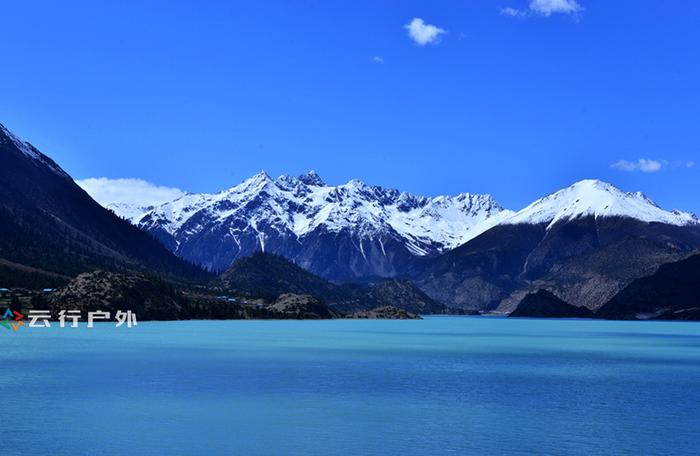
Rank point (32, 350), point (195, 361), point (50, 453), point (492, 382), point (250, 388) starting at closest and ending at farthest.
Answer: point (50, 453)
point (250, 388)
point (492, 382)
point (195, 361)
point (32, 350)

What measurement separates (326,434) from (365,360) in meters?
93.2

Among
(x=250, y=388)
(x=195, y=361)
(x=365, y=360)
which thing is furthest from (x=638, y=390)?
(x=195, y=361)

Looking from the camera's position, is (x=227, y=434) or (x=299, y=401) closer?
(x=227, y=434)

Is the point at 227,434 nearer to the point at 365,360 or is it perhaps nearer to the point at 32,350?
the point at 365,360

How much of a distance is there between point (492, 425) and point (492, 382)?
43.4m

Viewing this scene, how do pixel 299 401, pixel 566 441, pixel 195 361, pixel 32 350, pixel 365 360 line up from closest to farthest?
pixel 566 441
pixel 299 401
pixel 195 361
pixel 365 360
pixel 32 350

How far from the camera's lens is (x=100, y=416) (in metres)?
83.0

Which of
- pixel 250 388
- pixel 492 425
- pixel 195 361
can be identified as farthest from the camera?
pixel 195 361

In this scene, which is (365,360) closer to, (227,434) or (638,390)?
(638,390)

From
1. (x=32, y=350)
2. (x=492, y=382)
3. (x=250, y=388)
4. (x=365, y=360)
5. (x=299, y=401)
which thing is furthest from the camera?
(x=32, y=350)

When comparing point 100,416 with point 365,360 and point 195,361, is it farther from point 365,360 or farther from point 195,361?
point 365,360

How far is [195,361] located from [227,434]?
8332 centimetres

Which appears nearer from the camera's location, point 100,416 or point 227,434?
point 227,434

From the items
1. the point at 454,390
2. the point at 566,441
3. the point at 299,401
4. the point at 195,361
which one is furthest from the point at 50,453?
the point at 195,361
